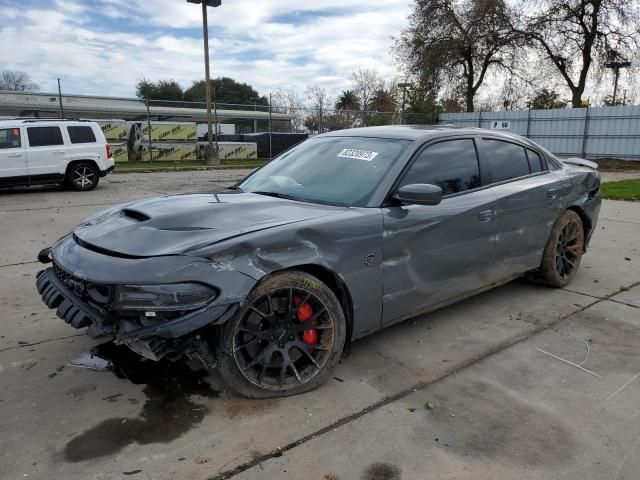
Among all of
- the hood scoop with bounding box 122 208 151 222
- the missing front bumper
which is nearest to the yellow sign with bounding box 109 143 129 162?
the hood scoop with bounding box 122 208 151 222

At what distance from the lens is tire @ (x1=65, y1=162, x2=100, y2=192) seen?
41.3ft

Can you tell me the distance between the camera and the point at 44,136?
12.3 m

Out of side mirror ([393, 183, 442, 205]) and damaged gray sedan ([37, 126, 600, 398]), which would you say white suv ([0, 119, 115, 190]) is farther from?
side mirror ([393, 183, 442, 205])

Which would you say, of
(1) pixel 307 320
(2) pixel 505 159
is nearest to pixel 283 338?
(1) pixel 307 320

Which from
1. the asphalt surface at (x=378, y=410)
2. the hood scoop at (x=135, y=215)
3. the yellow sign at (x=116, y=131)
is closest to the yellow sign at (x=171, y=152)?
Result: the yellow sign at (x=116, y=131)

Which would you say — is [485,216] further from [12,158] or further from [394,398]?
[12,158]

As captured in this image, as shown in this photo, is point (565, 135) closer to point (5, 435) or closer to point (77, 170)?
point (77, 170)

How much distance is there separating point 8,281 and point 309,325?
377 cm

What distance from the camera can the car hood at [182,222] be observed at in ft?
8.86

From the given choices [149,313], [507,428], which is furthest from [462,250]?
[149,313]

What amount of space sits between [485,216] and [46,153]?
11536mm

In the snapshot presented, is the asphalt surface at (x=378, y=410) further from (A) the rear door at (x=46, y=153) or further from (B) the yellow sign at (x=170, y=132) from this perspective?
(B) the yellow sign at (x=170, y=132)

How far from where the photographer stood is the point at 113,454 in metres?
2.41

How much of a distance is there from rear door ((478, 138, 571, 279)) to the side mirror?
1036mm
